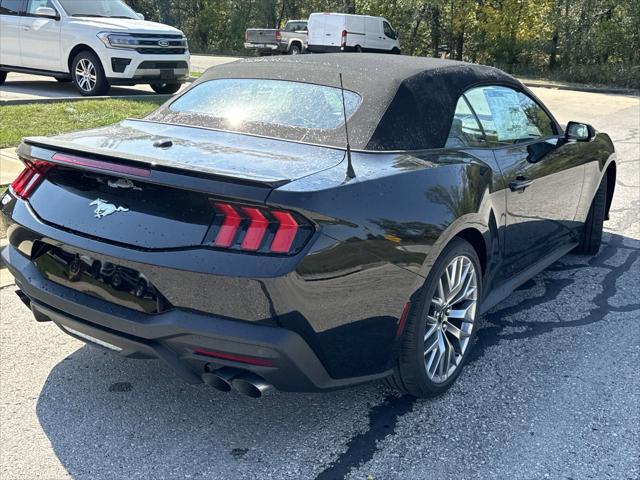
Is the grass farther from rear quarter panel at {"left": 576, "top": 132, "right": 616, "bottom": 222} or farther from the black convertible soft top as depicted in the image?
rear quarter panel at {"left": 576, "top": 132, "right": 616, "bottom": 222}

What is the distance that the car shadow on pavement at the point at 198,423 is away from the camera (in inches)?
108

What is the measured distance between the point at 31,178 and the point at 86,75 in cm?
874

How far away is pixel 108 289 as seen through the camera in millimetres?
2748

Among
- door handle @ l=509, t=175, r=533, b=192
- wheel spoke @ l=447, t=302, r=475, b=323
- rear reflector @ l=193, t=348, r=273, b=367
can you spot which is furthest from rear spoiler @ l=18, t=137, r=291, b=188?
door handle @ l=509, t=175, r=533, b=192

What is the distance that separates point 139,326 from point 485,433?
5.24 ft

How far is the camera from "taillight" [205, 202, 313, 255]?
2473 mm

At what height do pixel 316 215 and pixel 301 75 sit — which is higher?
pixel 301 75

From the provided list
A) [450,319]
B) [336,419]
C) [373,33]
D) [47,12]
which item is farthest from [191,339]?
[373,33]

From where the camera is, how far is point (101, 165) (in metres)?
2.75

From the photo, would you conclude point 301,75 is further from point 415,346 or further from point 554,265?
point 554,265

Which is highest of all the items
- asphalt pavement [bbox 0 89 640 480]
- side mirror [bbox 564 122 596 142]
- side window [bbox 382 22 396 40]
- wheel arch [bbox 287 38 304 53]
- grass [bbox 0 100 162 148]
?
side window [bbox 382 22 396 40]

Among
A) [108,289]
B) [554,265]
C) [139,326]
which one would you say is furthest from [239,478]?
[554,265]

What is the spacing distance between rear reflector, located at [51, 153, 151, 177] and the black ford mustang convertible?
0.04ft

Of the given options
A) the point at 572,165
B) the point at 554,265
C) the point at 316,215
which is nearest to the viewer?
the point at 316,215
